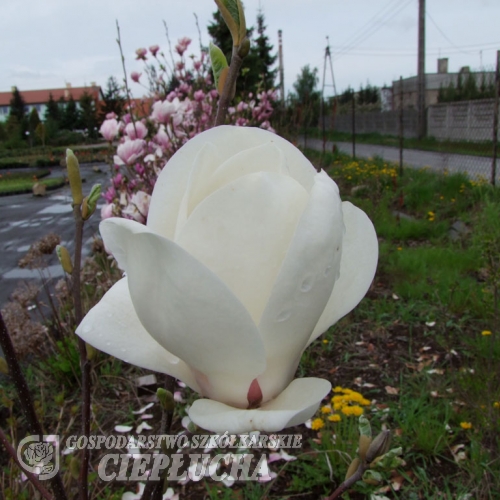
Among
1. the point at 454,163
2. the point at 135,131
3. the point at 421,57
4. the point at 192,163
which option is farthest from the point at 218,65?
the point at 421,57

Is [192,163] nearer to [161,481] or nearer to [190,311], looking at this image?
[190,311]

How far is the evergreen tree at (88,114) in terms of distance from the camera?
87.7 feet

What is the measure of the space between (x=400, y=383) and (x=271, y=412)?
91.6 inches

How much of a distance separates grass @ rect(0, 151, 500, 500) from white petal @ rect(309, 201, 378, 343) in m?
0.78

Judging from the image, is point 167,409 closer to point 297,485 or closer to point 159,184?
point 159,184

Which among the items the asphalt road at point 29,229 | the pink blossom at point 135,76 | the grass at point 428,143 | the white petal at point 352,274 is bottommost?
the asphalt road at point 29,229

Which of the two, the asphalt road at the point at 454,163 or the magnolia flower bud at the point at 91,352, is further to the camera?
the asphalt road at the point at 454,163

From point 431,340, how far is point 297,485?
141 centimetres

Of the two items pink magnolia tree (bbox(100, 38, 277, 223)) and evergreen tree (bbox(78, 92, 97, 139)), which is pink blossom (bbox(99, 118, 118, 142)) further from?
evergreen tree (bbox(78, 92, 97, 139))

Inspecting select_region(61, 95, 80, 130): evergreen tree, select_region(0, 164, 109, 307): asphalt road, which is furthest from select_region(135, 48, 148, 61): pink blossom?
select_region(61, 95, 80, 130): evergreen tree

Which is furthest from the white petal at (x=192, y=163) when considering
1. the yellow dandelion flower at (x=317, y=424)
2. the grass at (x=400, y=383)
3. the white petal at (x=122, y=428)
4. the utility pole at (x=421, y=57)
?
the utility pole at (x=421, y=57)

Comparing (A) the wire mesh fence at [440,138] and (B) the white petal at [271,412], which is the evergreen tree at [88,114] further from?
(B) the white petal at [271,412]

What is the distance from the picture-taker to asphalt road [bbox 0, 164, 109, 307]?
5380 millimetres

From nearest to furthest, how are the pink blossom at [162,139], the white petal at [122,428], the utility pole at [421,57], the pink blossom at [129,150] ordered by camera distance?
the pink blossom at [129,150], the white petal at [122,428], the pink blossom at [162,139], the utility pole at [421,57]
